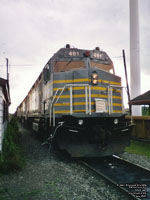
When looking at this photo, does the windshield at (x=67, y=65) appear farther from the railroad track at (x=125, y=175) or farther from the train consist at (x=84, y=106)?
the railroad track at (x=125, y=175)

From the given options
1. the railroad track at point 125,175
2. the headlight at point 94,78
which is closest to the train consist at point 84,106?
the headlight at point 94,78

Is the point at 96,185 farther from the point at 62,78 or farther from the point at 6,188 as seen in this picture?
the point at 62,78

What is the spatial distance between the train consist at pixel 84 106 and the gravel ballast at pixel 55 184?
31.1 inches

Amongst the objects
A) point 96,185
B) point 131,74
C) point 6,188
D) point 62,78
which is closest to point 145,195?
point 96,185

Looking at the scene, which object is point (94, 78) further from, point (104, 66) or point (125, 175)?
point (125, 175)

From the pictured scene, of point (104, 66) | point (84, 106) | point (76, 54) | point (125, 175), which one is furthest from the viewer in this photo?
point (104, 66)

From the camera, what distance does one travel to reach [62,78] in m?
6.69

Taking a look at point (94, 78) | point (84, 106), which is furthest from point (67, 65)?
point (84, 106)

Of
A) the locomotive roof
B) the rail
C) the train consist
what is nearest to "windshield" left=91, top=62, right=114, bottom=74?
the train consist

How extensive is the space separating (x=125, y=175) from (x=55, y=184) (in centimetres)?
191

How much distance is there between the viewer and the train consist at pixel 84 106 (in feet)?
19.3

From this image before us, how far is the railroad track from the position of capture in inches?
154

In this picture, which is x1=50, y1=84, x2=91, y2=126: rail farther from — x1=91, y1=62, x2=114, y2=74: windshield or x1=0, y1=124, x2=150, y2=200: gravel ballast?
x1=0, y1=124, x2=150, y2=200: gravel ballast

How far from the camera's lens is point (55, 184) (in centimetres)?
431
